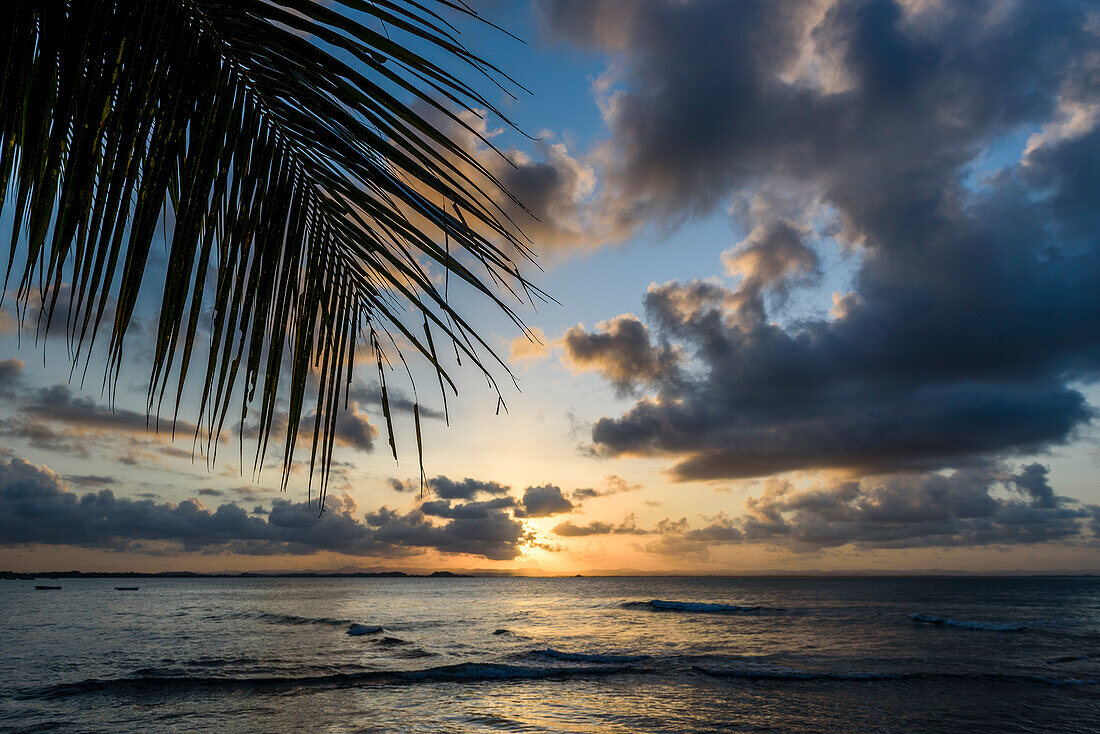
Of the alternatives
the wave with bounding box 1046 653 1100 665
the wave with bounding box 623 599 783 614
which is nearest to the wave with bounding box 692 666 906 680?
the wave with bounding box 1046 653 1100 665

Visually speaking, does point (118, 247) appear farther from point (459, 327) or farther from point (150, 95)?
point (459, 327)

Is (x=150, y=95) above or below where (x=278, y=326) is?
above

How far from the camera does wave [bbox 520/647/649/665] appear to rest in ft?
81.6

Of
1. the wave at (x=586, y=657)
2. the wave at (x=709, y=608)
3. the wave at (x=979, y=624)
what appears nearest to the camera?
the wave at (x=586, y=657)

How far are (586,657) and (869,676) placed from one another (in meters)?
10.8

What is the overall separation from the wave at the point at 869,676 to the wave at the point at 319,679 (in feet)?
13.7

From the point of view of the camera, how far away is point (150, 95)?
1.05m

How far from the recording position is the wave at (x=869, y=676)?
2042cm

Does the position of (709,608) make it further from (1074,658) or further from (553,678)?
(553,678)

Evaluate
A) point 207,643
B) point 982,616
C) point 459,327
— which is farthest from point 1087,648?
point 207,643

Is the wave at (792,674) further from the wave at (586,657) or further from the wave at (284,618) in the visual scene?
the wave at (284,618)

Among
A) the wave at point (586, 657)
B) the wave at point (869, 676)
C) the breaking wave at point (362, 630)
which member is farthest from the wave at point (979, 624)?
the breaking wave at point (362, 630)

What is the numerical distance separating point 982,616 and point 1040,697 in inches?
1373

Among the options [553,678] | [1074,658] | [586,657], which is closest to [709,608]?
[1074,658]
